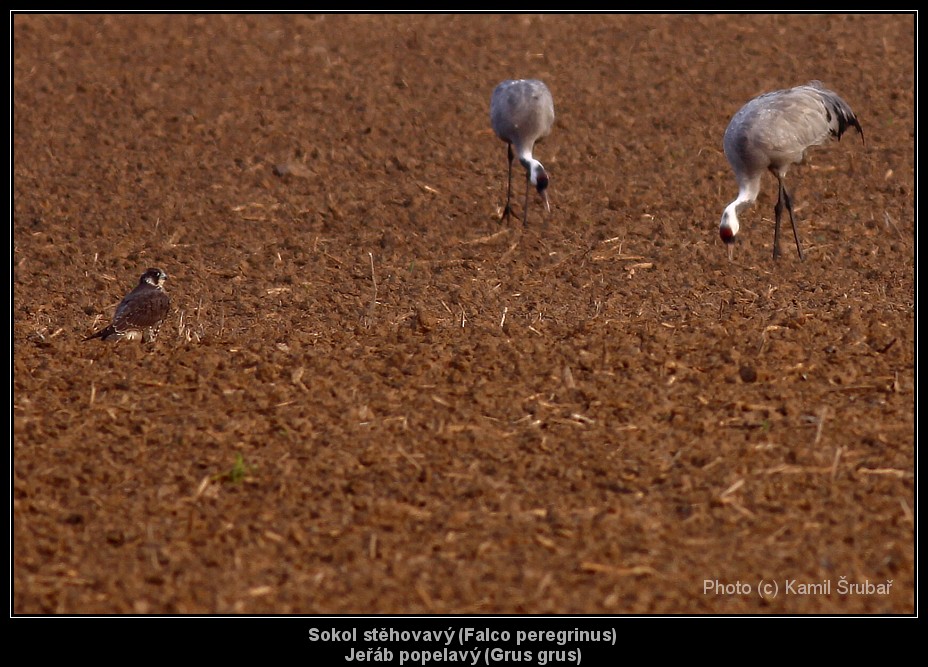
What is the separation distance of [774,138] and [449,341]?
4037mm

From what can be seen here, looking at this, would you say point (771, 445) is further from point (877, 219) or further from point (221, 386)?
point (877, 219)

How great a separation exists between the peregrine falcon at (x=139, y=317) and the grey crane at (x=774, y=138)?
461 cm

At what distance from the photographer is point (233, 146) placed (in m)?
13.4

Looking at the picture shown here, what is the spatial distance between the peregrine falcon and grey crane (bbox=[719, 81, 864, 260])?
4606 millimetres

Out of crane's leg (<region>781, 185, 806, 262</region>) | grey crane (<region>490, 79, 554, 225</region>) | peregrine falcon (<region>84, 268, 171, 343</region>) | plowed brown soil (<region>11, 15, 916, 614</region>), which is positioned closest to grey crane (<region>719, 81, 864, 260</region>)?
crane's leg (<region>781, 185, 806, 262</region>)

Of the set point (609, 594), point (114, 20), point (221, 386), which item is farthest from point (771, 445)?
point (114, 20)

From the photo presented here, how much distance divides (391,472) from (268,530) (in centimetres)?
76

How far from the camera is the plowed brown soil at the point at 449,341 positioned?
5.43 m

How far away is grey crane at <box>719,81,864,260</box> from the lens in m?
10.4

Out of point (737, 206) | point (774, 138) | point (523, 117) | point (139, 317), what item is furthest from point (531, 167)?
point (139, 317)

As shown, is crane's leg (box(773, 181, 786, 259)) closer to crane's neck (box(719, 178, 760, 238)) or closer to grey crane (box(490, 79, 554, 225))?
crane's neck (box(719, 178, 760, 238))

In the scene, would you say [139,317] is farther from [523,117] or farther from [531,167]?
[523,117]

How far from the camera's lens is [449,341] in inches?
312

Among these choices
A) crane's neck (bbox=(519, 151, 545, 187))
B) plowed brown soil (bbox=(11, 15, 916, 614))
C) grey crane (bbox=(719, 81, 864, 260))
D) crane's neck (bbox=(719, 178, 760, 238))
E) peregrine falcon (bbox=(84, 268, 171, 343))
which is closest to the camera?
plowed brown soil (bbox=(11, 15, 916, 614))
